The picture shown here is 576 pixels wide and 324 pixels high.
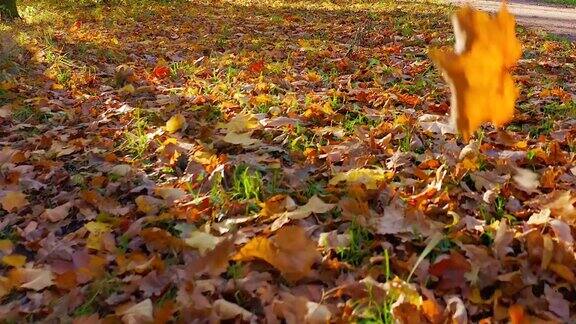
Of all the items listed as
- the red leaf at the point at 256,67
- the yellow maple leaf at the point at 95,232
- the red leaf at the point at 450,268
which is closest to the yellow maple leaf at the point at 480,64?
the red leaf at the point at 450,268

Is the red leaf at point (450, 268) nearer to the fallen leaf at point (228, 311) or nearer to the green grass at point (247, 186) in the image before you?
the fallen leaf at point (228, 311)

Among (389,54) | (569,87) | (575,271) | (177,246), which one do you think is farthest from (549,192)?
(389,54)

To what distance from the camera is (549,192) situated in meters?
2.19

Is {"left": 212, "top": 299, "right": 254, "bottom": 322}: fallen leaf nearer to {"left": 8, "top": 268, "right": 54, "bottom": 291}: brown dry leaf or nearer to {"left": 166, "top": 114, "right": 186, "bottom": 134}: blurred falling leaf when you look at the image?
{"left": 8, "top": 268, "right": 54, "bottom": 291}: brown dry leaf

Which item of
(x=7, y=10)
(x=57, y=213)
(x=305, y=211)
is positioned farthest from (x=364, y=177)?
(x=7, y=10)

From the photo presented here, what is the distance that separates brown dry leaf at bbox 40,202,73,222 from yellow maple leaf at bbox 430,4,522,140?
1.62 m

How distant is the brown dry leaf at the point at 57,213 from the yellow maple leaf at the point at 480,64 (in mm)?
1625

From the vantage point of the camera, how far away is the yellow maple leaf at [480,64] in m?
1.62

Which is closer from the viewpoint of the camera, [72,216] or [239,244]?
[239,244]

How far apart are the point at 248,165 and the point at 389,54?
311cm

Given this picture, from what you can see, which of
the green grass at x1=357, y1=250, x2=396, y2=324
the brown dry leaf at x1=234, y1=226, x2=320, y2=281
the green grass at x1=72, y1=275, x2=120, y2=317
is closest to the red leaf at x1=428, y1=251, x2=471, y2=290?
the green grass at x1=357, y1=250, x2=396, y2=324

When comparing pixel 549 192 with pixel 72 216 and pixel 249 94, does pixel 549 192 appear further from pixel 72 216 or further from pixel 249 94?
pixel 249 94

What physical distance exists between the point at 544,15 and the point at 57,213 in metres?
9.80

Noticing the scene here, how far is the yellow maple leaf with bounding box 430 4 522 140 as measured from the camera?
1.62 metres
